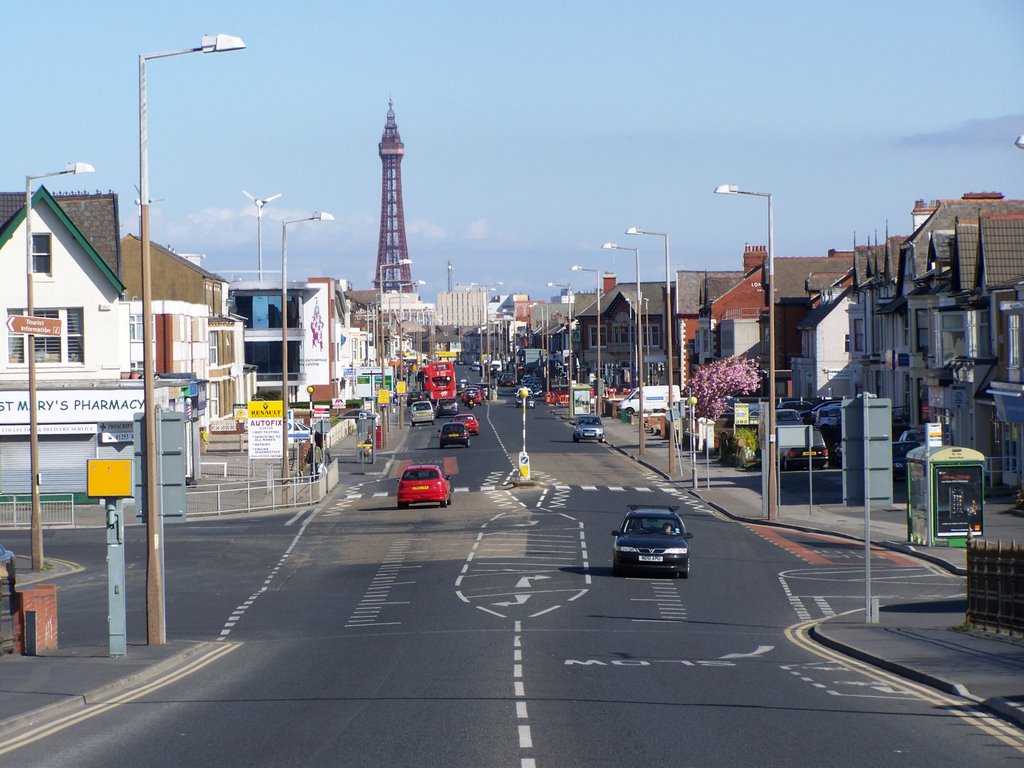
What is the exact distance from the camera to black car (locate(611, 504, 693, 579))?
98.4ft

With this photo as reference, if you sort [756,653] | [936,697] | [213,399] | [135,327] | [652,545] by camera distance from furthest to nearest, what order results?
[213,399] < [135,327] < [652,545] < [756,653] < [936,697]

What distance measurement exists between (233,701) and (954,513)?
22.8 meters

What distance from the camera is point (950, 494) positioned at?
34.1m

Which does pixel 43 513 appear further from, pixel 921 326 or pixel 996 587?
pixel 921 326

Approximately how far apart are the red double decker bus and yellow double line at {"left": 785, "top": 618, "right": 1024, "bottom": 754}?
312ft

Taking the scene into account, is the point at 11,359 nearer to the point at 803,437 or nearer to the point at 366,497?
the point at 366,497

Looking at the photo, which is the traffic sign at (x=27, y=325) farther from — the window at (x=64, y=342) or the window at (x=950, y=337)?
the window at (x=950, y=337)

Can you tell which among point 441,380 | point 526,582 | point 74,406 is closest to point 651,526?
point 526,582

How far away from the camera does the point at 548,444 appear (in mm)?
76250

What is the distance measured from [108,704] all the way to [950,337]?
42.9 metres

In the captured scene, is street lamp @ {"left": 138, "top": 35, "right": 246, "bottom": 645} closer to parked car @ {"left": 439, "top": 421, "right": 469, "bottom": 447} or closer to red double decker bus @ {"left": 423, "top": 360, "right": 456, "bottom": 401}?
parked car @ {"left": 439, "top": 421, "right": 469, "bottom": 447}

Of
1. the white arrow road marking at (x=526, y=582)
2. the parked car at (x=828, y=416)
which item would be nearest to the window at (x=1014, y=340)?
the parked car at (x=828, y=416)

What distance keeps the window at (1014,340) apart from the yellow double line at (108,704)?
30.3 m

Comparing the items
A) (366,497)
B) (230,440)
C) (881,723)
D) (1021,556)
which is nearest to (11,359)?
(366,497)
